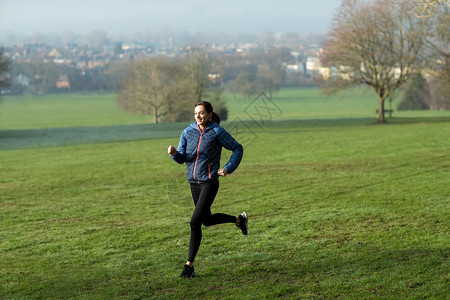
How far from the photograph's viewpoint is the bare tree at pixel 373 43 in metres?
49.4

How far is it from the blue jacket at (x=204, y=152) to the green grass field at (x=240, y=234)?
1.42 meters

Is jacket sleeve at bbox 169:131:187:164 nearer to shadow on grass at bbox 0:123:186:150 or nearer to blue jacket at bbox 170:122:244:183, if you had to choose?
blue jacket at bbox 170:122:244:183

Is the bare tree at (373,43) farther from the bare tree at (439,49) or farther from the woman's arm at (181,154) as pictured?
the woman's arm at (181,154)

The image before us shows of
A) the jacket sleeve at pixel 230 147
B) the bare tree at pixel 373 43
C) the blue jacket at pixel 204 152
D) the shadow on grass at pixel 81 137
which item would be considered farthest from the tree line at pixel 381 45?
the blue jacket at pixel 204 152

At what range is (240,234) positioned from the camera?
1039 cm

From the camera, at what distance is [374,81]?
51750 millimetres

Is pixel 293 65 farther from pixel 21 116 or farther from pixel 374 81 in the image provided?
pixel 374 81

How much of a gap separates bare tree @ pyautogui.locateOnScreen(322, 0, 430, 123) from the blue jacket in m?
43.7

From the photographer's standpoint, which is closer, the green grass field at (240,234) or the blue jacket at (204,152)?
the green grass field at (240,234)

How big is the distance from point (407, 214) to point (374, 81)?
137 ft

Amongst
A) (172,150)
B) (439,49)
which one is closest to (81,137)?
(439,49)

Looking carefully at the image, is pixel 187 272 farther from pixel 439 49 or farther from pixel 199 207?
pixel 439 49

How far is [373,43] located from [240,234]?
141 feet

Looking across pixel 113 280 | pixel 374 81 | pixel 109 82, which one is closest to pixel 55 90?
pixel 109 82
